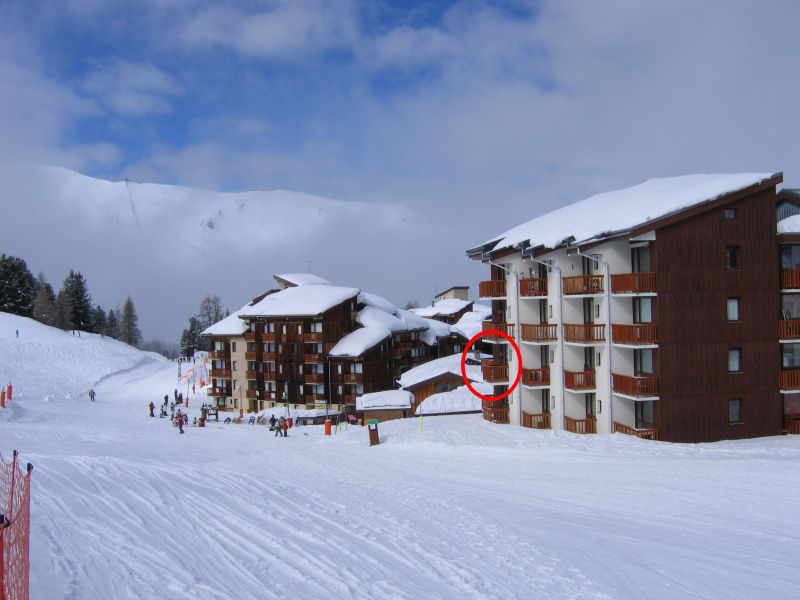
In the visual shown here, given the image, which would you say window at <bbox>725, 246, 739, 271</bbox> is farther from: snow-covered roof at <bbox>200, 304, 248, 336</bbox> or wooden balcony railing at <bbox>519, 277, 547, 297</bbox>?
snow-covered roof at <bbox>200, 304, 248, 336</bbox>

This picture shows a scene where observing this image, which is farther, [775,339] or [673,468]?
[775,339]

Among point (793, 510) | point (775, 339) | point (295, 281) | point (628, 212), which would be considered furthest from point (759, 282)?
point (295, 281)

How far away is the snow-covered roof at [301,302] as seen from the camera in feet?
199

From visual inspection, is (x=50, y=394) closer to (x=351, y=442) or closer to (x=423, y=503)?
(x=351, y=442)

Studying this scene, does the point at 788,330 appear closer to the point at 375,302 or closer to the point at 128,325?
the point at 375,302

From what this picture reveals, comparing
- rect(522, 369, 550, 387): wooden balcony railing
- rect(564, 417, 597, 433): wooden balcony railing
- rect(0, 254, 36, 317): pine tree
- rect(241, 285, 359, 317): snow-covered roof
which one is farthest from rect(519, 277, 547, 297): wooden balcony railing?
rect(0, 254, 36, 317): pine tree

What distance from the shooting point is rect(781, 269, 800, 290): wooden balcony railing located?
27688 millimetres

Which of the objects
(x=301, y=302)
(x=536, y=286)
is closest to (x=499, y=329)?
(x=536, y=286)

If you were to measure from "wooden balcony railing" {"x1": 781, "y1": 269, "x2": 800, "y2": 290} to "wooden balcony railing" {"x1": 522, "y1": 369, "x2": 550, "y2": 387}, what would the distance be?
37.5 feet

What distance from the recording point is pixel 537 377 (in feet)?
109

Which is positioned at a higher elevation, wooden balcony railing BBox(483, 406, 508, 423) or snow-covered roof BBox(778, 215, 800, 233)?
snow-covered roof BBox(778, 215, 800, 233)

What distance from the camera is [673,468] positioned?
2078 cm

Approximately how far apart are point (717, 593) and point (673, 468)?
11.2 metres

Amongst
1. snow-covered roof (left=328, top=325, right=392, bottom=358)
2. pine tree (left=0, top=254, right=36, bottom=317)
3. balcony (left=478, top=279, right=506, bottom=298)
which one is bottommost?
snow-covered roof (left=328, top=325, right=392, bottom=358)
